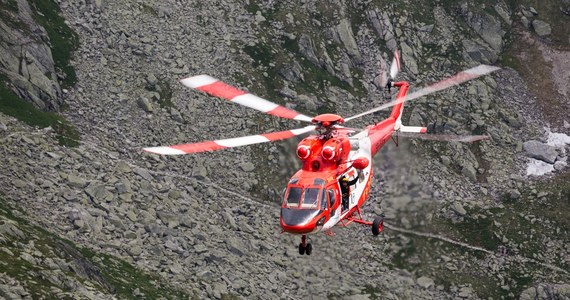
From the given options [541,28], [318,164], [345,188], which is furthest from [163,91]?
[541,28]

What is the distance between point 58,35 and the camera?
54.1 m

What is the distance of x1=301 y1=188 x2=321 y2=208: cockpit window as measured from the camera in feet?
101

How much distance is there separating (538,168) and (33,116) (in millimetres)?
39302

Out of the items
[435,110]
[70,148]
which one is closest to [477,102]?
[435,110]

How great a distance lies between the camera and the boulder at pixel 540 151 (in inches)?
2422

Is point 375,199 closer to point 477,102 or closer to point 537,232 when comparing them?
point 537,232

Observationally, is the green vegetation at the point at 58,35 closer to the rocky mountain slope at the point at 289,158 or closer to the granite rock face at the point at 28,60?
the granite rock face at the point at 28,60

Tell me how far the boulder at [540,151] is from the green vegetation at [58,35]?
36721 mm

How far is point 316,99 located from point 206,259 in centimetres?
2082

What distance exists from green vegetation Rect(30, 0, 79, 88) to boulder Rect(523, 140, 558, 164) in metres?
36.7

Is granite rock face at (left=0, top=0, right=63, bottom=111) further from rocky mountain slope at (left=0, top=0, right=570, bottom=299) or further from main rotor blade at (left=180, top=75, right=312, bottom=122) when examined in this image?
main rotor blade at (left=180, top=75, right=312, bottom=122)

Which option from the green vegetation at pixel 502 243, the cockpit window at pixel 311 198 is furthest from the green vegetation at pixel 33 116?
the green vegetation at pixel 502 243

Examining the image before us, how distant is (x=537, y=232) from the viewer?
5497 centimetres

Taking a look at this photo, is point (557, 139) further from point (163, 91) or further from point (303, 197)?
point (303, 197)
